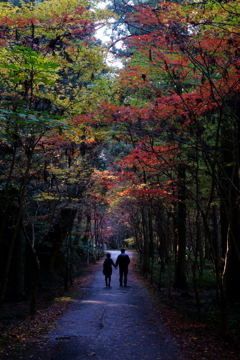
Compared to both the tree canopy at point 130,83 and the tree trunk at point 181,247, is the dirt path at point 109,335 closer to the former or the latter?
the tree canopy at point 130,83

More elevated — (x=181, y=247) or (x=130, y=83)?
→ (x=130, y=83)

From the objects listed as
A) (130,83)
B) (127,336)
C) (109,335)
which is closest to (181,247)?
(127,336)

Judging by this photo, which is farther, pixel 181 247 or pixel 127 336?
pixel 181 247

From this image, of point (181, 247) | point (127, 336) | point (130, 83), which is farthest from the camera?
point (181, 247)

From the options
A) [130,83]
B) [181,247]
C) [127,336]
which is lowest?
[127,336]

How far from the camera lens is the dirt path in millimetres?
5641

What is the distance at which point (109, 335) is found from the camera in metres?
6.88

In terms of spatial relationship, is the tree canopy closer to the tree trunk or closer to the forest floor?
the forest floor

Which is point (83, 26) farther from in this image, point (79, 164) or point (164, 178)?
point (164, 178)

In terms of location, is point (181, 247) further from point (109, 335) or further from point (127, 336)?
point (109, 335)

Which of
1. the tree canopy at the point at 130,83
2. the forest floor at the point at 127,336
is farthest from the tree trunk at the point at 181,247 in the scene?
the forest floor at the point at 127,336

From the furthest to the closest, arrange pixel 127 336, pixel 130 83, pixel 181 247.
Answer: pixel 181 247
pixel 130 83
pixel 127 336

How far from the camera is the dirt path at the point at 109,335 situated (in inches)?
222

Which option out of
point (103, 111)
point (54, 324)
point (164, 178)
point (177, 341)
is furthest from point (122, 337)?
point (164, 178)
